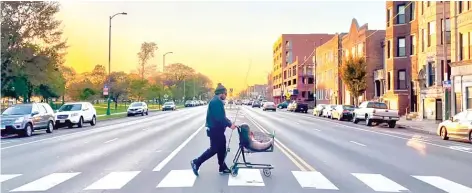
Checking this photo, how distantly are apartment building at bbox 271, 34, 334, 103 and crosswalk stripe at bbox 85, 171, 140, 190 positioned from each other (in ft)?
327

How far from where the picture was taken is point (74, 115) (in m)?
34.5

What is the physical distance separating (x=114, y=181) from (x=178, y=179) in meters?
1.30

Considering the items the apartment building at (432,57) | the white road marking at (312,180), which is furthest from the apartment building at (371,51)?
the white road marking at (312,180)

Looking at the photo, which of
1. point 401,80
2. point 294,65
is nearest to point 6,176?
point 401,80

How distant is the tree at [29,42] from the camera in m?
47.6

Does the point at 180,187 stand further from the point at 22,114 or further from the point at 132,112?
the point at 132,112

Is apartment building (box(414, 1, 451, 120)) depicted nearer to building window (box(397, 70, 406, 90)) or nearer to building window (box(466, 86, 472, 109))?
building window (box(466, 86, 472, 109))

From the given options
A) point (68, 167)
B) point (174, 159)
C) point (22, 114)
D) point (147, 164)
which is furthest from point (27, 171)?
point (22, 114)

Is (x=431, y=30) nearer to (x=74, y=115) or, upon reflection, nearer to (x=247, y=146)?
(x=74, y=115)

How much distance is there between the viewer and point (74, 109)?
3522 centimetres

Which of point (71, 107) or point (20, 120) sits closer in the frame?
point (20, 120)

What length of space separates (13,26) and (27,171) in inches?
1542

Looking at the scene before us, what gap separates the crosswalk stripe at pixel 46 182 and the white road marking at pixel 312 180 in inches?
194

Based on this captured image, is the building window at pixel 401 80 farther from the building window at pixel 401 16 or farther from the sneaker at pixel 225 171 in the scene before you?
the sneaker at pixel 225 171
